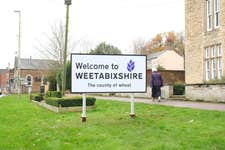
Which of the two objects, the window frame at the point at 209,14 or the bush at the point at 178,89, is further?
the window frame at the point at 209,14

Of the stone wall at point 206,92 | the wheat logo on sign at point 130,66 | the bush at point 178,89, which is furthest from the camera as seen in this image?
the bush at point 178,89

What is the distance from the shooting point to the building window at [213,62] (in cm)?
2689

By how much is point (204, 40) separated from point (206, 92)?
1053cm

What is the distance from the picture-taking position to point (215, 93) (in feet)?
61.8

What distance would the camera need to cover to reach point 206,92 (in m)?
19.6

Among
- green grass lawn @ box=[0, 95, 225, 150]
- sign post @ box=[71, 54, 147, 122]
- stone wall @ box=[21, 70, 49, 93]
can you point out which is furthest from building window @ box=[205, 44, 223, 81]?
stone wall @ box=[21, 70, 49, 93]

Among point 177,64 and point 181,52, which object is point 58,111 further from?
point 181,52

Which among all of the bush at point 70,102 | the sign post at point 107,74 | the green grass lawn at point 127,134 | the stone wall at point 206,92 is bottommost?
the green grass lawn at point 127,134

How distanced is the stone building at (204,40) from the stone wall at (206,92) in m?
5.46

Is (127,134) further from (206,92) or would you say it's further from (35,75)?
(35,75)

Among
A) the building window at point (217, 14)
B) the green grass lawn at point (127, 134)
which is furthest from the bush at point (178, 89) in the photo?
the green grass lawn at point (127, 134)

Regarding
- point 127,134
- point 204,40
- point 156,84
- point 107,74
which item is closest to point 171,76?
point 204,40

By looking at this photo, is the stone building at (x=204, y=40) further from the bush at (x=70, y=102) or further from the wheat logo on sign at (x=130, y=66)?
the wheat logo on sign at (x=130, y=66)

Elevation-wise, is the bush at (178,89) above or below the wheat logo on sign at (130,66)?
below
